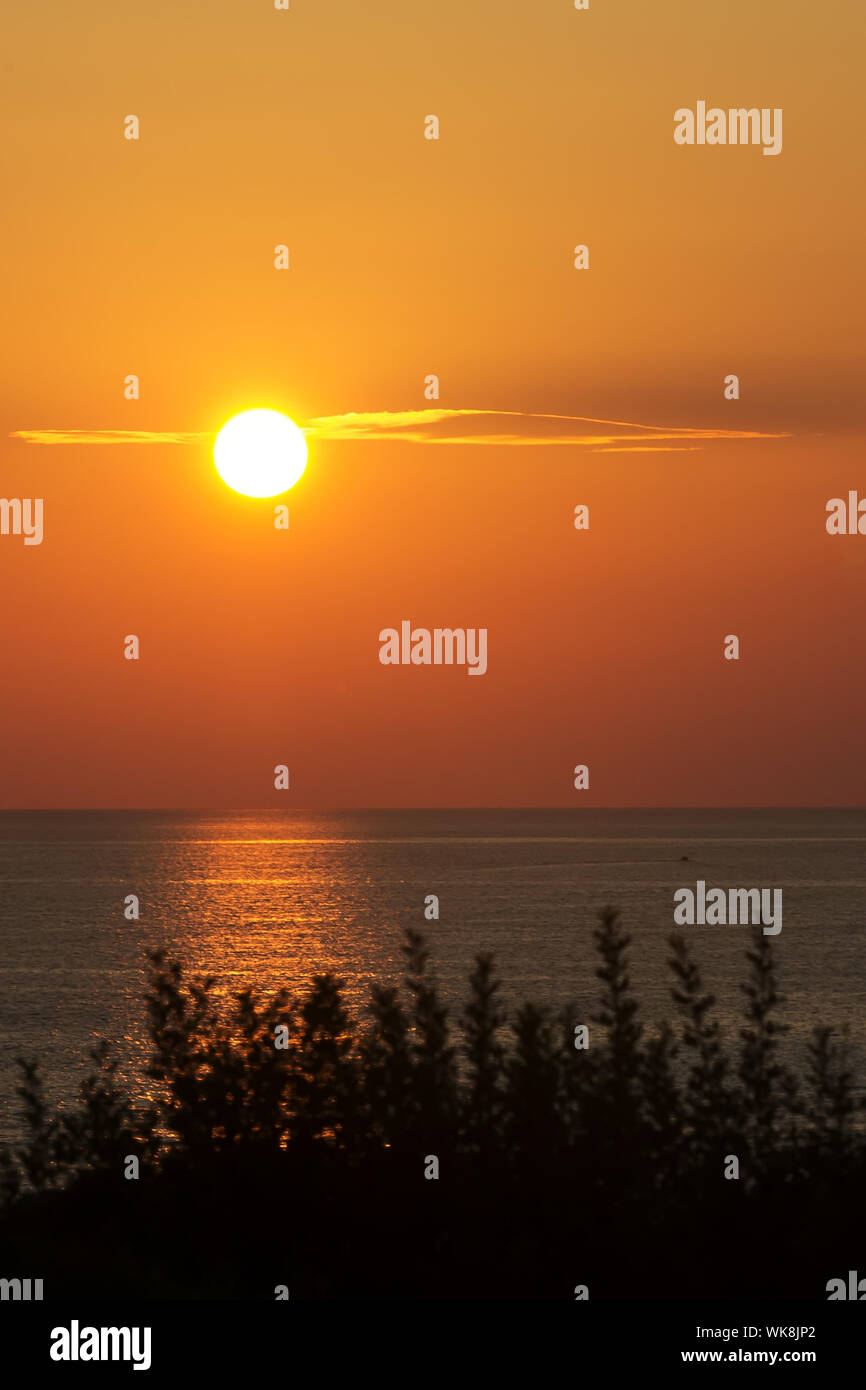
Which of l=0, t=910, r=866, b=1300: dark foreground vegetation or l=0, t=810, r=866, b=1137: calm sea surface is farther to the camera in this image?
l=0, t=810, r=866, b=1137: calm sea surface

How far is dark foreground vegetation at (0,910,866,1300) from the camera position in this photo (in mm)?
12367

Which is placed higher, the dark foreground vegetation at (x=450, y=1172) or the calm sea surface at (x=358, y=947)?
the calm sea surface at (x=358, y=947)

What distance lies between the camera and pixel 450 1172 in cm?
1323

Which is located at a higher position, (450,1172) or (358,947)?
(358,947)

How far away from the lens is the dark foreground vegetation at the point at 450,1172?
12.4m

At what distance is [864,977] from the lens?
9281 cm

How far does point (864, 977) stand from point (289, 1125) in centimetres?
8461

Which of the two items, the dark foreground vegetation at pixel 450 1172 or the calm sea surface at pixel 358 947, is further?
the calm sea surface at pixel 358 947

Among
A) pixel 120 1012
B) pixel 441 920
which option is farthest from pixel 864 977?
pixel 441 920

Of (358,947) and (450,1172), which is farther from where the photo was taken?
(358,947)

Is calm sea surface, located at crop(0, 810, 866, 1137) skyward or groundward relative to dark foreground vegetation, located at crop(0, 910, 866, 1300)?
skyward
